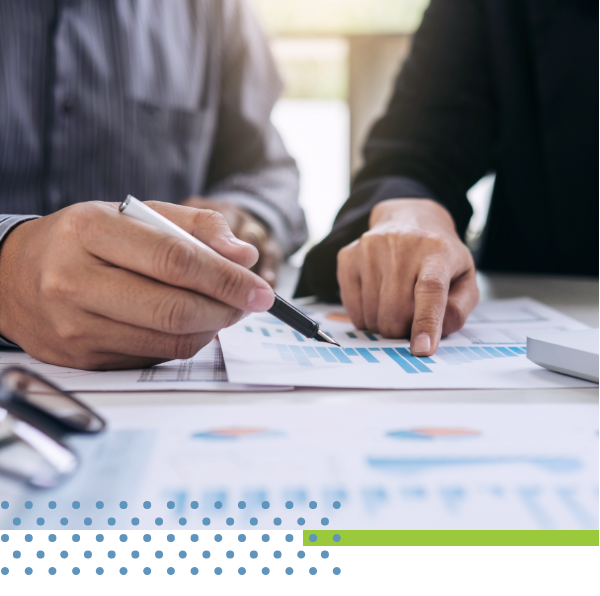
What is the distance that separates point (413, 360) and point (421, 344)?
0.06ft

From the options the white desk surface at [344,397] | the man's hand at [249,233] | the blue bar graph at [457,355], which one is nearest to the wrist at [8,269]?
the white desk surface at [344,397]

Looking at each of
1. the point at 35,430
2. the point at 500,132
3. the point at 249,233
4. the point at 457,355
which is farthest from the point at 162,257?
the point at 500,132

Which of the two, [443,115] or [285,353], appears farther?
[443,115]

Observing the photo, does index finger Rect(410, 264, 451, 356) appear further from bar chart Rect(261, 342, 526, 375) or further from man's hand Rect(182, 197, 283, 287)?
man's hand Rect(182, 197, 283, 287)

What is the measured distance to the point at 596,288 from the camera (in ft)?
2.31

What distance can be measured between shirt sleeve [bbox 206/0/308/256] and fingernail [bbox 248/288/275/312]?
0.71 m

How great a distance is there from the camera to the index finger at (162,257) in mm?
297

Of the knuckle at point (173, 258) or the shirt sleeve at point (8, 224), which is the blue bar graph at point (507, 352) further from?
the shirt sleeve at point (8, 224)

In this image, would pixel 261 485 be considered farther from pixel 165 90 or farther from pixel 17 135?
pixel 165 90

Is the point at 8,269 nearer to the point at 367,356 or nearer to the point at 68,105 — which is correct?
the point at 367,356

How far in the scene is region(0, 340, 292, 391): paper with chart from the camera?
12.2 inches

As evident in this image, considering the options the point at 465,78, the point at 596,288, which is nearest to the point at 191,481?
the point at 596,288

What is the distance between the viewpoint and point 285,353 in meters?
0.38

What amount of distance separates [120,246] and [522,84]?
29.1 inches
